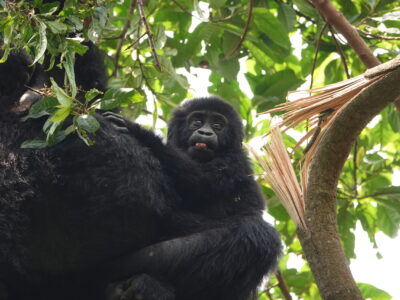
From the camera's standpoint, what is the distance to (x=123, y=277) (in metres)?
3.64

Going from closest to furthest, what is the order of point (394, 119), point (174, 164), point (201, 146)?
point (174, 164) < point (201, 146) < point (394, 119)

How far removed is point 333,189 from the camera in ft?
10.2

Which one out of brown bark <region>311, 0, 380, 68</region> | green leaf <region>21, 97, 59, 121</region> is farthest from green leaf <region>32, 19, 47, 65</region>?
brown bark <region>311, 0, 380, 68</region>

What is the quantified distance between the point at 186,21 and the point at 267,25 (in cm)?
82

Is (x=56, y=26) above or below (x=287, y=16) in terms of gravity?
below

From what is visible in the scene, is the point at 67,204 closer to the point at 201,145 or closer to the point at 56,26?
the point at 56,26

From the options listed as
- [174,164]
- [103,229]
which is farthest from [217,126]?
[103,229]

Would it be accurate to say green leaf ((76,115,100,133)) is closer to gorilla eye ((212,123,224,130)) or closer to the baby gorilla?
the baby gorilla

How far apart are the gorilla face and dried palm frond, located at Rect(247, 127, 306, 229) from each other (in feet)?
4.73

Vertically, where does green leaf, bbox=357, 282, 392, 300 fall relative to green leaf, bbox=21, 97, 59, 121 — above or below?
below

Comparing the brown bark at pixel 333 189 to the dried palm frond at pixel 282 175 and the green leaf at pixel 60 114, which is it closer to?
the dried palm frond at pixel 282 175

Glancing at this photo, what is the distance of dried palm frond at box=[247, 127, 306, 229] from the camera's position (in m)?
3.26

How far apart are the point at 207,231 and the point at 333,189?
3.44 feet

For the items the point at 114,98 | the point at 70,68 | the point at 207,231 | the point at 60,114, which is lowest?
the point at 207,231
